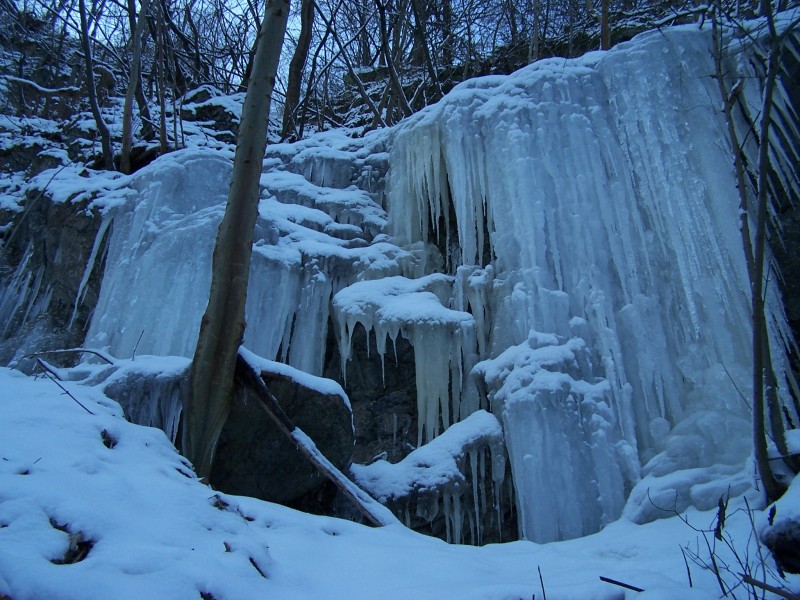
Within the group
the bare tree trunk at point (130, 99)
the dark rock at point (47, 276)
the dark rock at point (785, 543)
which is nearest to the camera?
the dark rock at point (785, 543)

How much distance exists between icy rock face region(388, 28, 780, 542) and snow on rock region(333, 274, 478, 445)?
25 cm

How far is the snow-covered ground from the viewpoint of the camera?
154 centimetres

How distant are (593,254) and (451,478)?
230 centimetres

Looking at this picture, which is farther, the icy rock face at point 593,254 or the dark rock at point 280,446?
the icy rock face at point 593,254

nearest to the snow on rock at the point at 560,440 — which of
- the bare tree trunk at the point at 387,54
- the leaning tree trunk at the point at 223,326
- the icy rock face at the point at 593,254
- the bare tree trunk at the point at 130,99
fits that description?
the icy rock face at the point at 593,254

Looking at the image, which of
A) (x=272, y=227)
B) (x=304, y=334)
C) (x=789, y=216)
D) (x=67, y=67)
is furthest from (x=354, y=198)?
(x=67, y=67)

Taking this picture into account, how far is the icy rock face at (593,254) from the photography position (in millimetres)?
4539

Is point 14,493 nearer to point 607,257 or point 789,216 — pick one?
point 607,257

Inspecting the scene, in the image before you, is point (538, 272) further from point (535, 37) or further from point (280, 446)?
point (535, 37)

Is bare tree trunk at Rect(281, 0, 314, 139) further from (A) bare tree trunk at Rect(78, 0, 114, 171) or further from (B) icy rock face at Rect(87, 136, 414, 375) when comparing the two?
(B) icy rock face at Rect(87, 136, 414, 375)

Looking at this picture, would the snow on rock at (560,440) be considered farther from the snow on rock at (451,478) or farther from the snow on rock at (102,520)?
the snow on rock at (102,520)

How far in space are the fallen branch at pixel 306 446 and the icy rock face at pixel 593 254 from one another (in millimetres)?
1326

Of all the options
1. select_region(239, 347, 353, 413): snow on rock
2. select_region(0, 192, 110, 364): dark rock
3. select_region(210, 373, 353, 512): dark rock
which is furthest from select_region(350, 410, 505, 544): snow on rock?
select_region(0, 192, 110, 364): dark rock

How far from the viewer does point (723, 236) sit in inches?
197
